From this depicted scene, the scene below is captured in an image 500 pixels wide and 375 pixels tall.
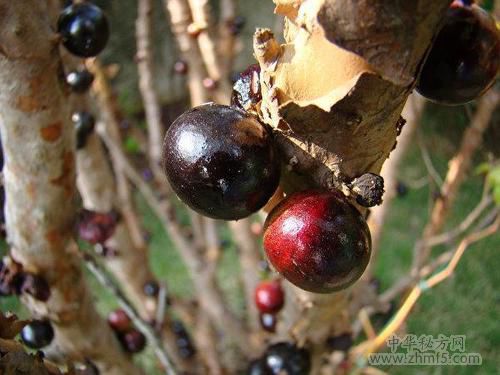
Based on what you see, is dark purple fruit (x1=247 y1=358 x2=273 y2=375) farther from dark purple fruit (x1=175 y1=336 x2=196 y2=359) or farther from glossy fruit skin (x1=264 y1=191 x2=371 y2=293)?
dark purple fruit (x1=175 y1=336 x2=196 y2=359)

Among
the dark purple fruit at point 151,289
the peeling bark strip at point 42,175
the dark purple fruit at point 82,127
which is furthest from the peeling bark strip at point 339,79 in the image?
the dark purple fruit at point 151,289

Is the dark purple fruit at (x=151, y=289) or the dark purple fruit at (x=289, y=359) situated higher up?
the dark purple fruit at (x=151, y=289)

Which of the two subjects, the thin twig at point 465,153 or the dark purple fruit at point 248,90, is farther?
the thin twig at point 465,153

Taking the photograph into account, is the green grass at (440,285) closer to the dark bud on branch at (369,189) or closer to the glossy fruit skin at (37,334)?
the glossy fruit skin at (37,334)

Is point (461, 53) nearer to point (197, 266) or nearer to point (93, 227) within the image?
point (93, 227)

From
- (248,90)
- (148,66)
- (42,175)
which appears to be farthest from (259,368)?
(148,66)

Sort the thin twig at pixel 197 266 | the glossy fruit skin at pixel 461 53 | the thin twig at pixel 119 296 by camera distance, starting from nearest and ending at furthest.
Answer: the glossy fruit skin at pixel 461 53 < the thin twig at pixel 119 296 < the thin twig at pixel 197 266
